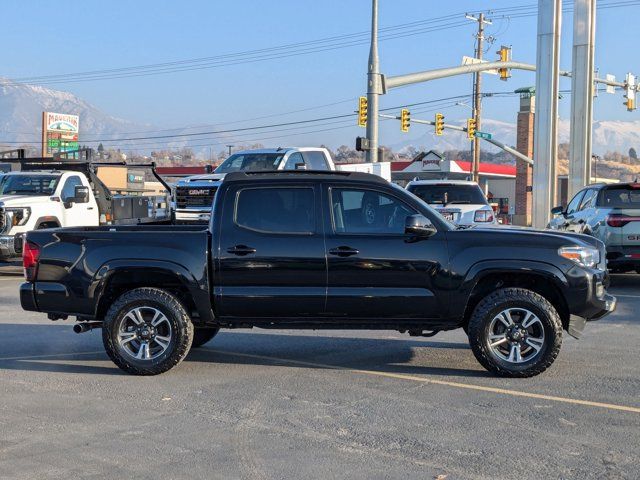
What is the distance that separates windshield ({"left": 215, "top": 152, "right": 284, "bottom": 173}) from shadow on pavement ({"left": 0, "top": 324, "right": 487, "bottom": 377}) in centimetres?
822

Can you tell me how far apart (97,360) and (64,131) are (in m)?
74.6

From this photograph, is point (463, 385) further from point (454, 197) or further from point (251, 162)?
point (251, 162)

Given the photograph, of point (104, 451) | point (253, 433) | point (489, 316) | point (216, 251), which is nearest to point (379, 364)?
point (489, 316)

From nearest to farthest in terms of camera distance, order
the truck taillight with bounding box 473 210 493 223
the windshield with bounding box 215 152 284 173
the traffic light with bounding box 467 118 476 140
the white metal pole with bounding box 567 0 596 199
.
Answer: the truck taillight with bounding box 473 210 493 223 → the windshield with bounding box 215 152 284 173 → the white metal pole with bounding box 567 0 596 199 → the traffic light with bounding box 467 118 476 140

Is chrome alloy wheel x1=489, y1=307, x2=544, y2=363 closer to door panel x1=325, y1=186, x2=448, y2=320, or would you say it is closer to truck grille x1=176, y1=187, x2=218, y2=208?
door panel x1=325, y1=186, x2=448, y2=320

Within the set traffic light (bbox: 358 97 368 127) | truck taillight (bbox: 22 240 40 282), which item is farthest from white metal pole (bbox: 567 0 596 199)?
truck taillight (bbox: 22 240 40 282)

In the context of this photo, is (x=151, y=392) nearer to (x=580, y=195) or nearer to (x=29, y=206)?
(x=29, y=206)

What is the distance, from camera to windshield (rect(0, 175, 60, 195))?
17.5m

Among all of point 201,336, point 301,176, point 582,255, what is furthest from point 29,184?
point 582,255

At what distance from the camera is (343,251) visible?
305 inches

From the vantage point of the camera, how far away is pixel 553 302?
26.4 ft

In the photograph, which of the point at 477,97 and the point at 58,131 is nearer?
the point at 477,97

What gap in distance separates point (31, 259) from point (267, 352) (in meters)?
2.67


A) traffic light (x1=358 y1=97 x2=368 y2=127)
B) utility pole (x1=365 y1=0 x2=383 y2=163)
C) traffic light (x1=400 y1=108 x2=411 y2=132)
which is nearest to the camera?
utility pole (x1=365 y1=0 x2=383 y2=163)
